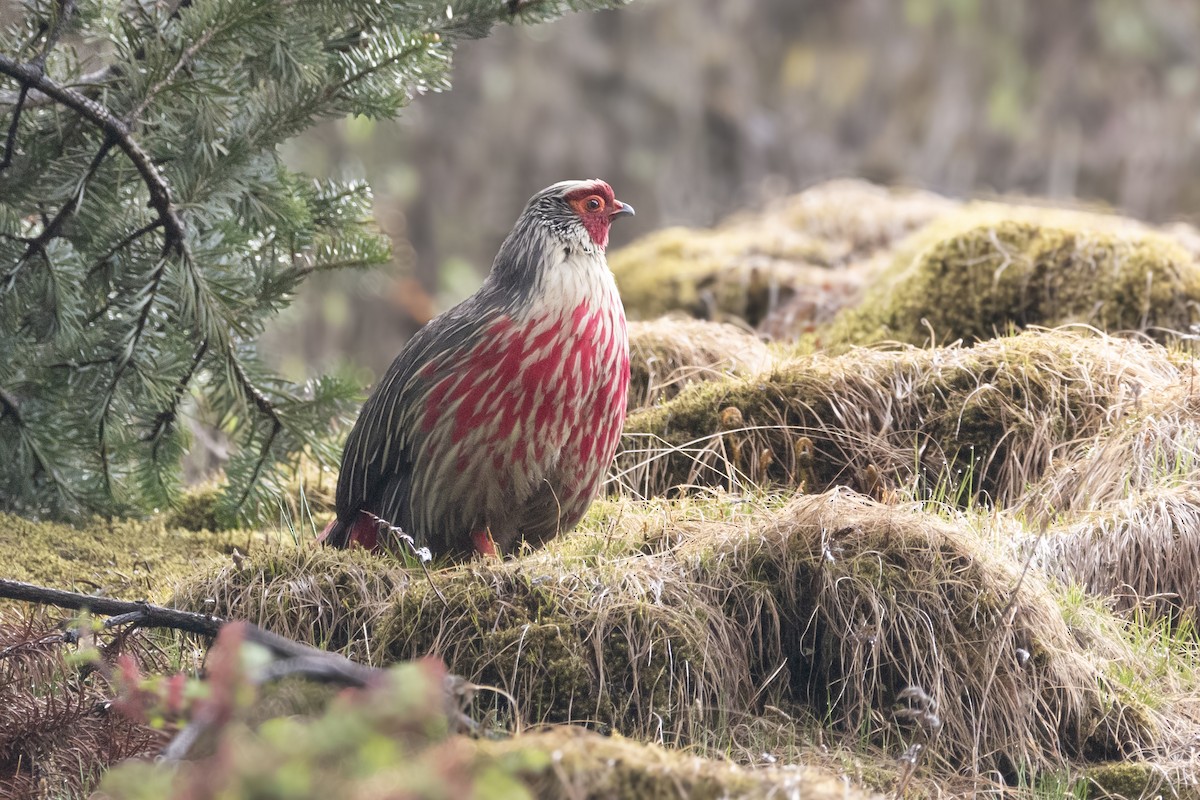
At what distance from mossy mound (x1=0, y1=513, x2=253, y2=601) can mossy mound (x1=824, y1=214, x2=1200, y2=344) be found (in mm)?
3299

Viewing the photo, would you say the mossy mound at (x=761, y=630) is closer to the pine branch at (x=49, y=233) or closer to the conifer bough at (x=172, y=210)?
the conifer bough at (x=172, y=210)

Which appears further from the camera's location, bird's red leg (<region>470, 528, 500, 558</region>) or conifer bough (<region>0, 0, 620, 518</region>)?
bird's red leg (<region>470, 528, 500, 558</region>)

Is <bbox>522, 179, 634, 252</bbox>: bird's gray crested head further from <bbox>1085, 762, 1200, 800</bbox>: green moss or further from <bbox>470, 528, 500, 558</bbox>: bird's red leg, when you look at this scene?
<bbox>1085, 762, 1200, 800</bbox>: green moss

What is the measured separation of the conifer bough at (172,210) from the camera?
3.96 m

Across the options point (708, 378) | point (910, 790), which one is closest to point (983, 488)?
point (708, 378)

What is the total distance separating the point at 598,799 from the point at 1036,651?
177 centimetres

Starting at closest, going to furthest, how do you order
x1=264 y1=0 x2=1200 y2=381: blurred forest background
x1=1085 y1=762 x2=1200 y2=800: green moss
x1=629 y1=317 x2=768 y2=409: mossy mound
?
x1=1085 y1=762 x2=1200 y2=800: green moss → x1=629 y1=317 x2=768 y2=409: mossy mound → x1=264 y1=0 x2=1200 y2=381: blurred forest background

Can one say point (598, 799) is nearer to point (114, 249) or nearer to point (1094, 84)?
point (114, 249)

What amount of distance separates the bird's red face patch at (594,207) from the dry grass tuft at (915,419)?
971 millimetres

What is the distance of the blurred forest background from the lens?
13.2 meters

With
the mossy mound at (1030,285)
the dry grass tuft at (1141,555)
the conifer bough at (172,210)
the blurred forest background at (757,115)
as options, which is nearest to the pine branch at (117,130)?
the conifer bough at (172,210)

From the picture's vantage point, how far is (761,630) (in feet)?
12.4

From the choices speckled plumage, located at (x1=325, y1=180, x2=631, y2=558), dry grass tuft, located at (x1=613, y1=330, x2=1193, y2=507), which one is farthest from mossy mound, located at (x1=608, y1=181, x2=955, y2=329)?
speckled plumage, located at (x1=325, y1=180, x2=631, y2=558)

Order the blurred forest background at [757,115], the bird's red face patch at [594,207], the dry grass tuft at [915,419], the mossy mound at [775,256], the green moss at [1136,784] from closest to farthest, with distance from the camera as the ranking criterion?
1. the green moss at [1136,784]
2. the bird's red face patch at [594,207]
3. the dry grass tuft at [915,419]
4. the mossy mound at [775,256]
5. the blurred forest background at [757,115]
